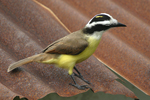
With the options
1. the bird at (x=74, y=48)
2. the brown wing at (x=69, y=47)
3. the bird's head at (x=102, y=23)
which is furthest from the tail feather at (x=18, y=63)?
the bird's head at (x=102, y=23)

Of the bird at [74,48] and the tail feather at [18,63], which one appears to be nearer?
the tail feather at [18,63]

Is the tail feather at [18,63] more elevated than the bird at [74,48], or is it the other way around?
the bird at [74,48]

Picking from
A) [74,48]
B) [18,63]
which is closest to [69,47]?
[74,48]

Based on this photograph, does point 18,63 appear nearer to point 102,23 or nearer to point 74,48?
point 74,48

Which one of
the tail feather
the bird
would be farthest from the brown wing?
the tail feather

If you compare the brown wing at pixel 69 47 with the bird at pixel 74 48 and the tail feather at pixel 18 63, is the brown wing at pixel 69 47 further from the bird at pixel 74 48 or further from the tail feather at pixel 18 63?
the tail feather at pixel 18 63

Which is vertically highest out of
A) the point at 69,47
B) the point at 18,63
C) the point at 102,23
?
→ the point at 102,23

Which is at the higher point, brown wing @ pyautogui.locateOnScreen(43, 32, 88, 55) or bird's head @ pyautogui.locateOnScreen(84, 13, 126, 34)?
bird's head @ pyautogui.locateOnScreen(84, 13, 126, 34)

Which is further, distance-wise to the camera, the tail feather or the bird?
the bird

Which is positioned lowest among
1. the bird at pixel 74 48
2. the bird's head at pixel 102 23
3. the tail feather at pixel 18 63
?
the tail feather at pixel 18 63

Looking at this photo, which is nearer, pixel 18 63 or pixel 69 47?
pixel 18 63

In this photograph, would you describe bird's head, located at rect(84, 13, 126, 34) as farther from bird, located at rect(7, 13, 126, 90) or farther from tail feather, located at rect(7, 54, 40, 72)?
tail feather, located at rect(7, 54, 40, 72)
